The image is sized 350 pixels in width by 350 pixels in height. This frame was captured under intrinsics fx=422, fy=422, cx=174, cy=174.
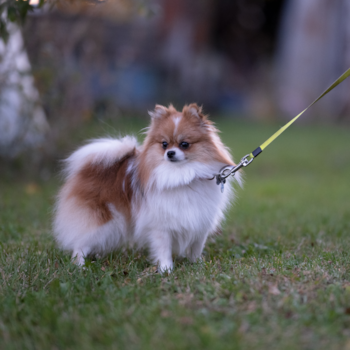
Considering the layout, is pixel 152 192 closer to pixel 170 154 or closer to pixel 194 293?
pixel 170 154

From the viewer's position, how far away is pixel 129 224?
3650mm

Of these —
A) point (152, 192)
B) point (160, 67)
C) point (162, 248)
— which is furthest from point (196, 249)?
point (160, 67)

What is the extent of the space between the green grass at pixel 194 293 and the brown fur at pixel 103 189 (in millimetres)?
446

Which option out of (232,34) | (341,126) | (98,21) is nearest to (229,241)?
(98,21)

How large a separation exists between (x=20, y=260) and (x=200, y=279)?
1538mm

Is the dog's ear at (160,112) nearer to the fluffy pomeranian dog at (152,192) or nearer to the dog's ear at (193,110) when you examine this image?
the fluffy pomeranian dog at (152,192)

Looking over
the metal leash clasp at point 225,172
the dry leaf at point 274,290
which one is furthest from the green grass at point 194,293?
the metal leash clasp at point 225,172

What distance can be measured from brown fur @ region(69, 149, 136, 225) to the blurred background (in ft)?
6.38

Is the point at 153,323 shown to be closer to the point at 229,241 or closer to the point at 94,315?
the point at 94,315

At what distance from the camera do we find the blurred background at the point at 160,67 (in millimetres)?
6980

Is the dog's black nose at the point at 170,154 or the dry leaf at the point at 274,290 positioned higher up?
the dog's black nose at the point at 170,154

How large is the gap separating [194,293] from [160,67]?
48.1ft

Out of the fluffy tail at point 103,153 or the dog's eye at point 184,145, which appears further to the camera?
the fluffy tail at point 103,153

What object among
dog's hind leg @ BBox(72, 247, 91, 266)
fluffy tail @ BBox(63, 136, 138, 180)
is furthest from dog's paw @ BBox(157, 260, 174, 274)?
fluffy tail @ BBox(63, 136, 138, 180)
